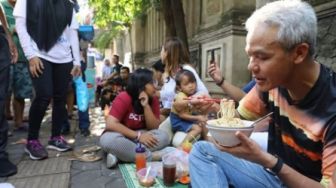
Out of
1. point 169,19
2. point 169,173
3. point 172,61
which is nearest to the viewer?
point 169,173

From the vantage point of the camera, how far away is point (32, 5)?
346 centimetres

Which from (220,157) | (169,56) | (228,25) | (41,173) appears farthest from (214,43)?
(220,157)

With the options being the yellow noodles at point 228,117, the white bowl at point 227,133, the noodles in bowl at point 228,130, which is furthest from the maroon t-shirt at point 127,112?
the white bowl at point 227,133

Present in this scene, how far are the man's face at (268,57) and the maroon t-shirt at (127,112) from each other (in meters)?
2.28

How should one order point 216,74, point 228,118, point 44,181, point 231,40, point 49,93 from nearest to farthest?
point 228,118 < point 216,74 < point 44,181 < point 49,93 < point 231,40

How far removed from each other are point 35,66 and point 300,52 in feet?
8.85

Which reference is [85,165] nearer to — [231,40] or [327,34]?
[327,34]

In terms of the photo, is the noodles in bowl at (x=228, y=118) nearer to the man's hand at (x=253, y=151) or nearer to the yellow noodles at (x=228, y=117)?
the yellow noodles at (x=228, y=117)

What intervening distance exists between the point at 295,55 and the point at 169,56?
306 centimetres

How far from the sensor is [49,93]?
346 cm

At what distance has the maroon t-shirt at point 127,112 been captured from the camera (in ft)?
11.8

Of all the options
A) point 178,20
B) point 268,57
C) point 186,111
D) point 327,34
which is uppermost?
point 178,20

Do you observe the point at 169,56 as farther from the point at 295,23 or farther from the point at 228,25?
the point at 295,23

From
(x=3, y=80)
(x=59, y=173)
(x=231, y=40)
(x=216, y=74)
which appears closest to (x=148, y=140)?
(x=59, y=173)
